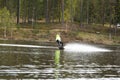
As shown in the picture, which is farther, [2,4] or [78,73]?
[2,4]

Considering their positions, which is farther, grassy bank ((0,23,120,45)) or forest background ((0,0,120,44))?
forest background ((0,0,120,44))

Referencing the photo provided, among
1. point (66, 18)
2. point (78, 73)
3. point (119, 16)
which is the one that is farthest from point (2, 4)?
point (78, 73)

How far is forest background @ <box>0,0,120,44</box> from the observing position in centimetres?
7244

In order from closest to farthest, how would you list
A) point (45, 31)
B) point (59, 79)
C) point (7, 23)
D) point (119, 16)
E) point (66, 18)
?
point (59, 79) < point (7, 23) < point (45, 31) < point (119, 16) < point (66, 18)

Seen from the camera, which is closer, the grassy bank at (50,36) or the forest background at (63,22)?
the grassy bank at (50,36)

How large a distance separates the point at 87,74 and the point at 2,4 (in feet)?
292

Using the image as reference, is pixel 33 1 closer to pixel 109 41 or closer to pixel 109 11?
pixel 109 11

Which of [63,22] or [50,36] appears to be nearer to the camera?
[50,36]

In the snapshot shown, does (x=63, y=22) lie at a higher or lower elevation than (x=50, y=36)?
higher

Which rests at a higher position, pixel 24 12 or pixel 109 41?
pixel 24 12

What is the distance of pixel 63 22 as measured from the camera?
93.1m

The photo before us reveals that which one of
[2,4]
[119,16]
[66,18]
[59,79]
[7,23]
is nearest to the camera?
[59,79]

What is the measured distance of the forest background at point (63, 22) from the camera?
72438mm

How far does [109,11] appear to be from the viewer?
102m
